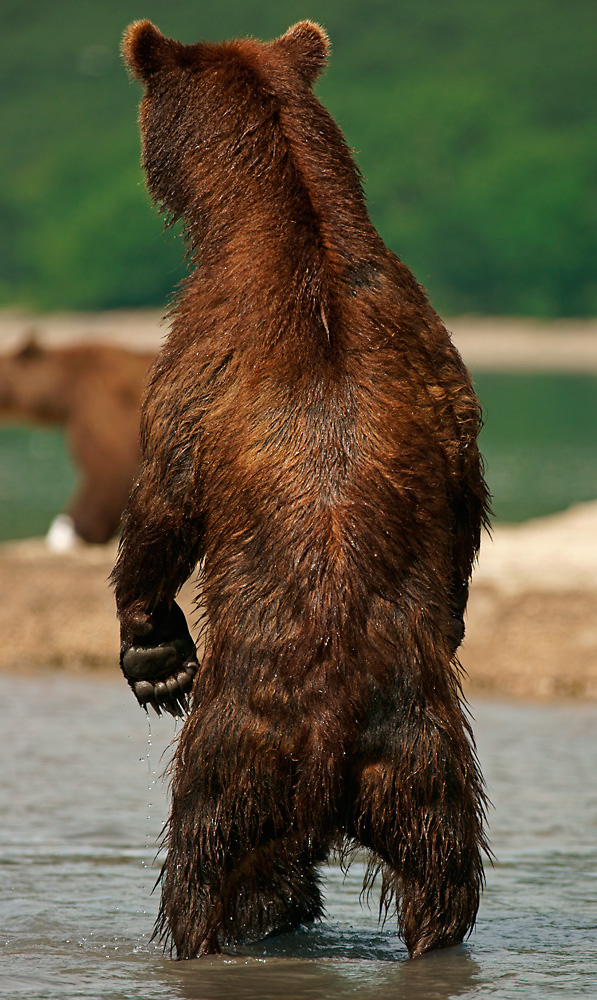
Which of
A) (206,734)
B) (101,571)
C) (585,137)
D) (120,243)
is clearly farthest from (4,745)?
(585,137)

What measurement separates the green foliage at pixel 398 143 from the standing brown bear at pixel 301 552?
8227 centimetres

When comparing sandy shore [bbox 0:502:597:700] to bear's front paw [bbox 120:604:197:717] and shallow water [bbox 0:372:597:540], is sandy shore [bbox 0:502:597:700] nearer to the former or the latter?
shallow water [bbox 0:372:597:540]

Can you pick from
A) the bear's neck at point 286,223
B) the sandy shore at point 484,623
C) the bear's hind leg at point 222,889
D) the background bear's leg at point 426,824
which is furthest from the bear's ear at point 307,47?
the sandy shore at point 484,623

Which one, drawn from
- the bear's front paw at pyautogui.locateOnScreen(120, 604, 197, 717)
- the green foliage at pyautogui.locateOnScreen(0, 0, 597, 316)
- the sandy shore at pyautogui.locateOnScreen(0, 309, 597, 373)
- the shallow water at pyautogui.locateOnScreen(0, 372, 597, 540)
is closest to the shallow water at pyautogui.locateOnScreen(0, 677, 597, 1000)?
the bear's front paw at pyautogui.locateOnScreen(120, 604, 197, 717)

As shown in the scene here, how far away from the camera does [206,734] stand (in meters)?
3.38

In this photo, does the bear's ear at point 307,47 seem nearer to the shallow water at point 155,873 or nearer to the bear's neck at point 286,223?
the bear's neck at point 286,223

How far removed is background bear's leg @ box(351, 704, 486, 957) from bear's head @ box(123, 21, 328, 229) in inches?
52.7

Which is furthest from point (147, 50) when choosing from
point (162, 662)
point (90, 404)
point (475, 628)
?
point (90, 404)

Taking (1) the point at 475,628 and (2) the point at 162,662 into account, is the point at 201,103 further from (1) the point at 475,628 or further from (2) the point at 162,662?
(1) the point at 475,628

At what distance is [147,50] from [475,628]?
162 inches

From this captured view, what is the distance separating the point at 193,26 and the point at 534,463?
102m

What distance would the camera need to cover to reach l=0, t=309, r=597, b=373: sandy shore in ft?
241

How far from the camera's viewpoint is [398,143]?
10688 cm

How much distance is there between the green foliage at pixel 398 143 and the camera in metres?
97.2
